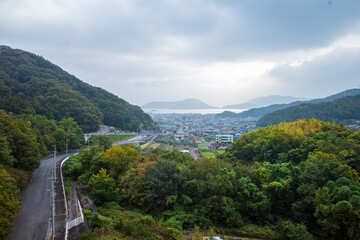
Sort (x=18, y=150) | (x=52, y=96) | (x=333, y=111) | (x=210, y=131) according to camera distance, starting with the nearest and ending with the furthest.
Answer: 1. (x=18, y=150)
2. (x=52, y=96)
3. (x=333, y=111)
4. (x=210, y=131)

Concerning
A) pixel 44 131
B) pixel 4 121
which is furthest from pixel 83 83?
pixel 4 121

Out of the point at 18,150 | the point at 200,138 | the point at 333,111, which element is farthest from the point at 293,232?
the point at 333,111

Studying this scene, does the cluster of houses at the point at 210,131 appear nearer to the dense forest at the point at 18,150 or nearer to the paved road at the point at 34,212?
the dense forest at the point at 18,150

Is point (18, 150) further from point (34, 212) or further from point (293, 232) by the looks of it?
point (293, 232)

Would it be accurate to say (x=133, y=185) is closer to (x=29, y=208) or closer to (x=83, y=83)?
(x=29, y=208)

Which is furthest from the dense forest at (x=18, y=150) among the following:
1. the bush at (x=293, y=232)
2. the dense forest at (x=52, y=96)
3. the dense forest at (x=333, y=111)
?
the dense forest at (x=333, y=111)
